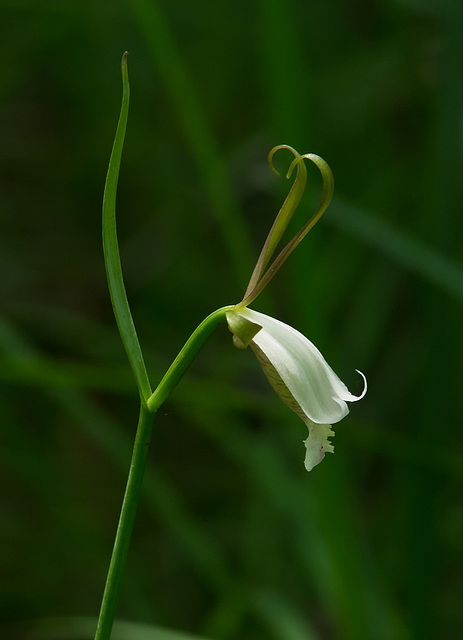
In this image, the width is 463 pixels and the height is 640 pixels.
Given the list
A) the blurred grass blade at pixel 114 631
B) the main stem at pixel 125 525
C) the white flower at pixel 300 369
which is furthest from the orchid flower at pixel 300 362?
the blurred grass blade at pixel 114 631

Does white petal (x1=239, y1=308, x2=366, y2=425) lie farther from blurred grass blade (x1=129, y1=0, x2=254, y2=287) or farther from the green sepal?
blurred grass blade (x1=129, y1=0, x2=254, y2=287)

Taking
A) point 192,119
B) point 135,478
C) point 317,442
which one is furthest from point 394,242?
point 135,478

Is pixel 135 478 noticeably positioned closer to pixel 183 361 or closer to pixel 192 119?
pixel 183 361

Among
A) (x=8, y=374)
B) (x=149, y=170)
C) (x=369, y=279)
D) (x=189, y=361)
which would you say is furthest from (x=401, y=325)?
(x=189, y=361)

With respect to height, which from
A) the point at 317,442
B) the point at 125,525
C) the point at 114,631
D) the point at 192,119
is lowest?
the point at 114,631

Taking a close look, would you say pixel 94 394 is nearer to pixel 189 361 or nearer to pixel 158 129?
pixel 158 129

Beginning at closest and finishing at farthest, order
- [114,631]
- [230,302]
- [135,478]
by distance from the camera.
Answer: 1. [135,478]
2. [114,631]
3. [230,302]

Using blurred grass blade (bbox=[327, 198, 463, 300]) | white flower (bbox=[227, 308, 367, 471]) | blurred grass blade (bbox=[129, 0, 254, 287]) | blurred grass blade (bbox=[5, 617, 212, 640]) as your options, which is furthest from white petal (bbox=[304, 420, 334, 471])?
blurred grass blade (bbox=[129, 0, 254, 287])
